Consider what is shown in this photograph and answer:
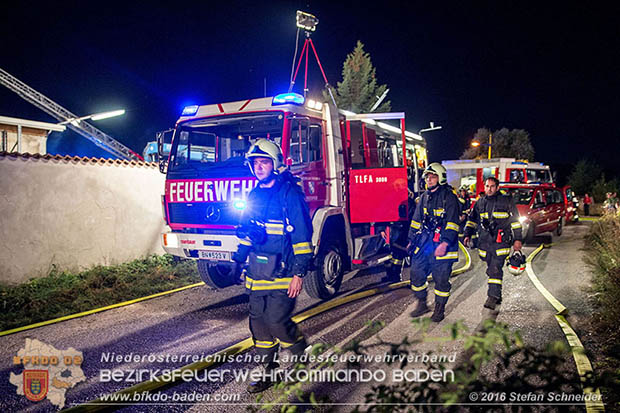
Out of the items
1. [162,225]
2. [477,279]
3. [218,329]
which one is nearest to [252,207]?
[218,329]

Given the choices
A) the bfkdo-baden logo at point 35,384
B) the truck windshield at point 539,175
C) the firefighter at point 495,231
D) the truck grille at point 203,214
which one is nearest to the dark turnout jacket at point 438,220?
the firefighter at point 495,231

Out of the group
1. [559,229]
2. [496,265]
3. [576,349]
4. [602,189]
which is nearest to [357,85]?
[559,229]

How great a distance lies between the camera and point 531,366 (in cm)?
156

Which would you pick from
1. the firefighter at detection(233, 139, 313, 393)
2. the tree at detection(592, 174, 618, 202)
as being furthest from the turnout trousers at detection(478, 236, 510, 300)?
the tree at detection(592, 174, 618, 202)

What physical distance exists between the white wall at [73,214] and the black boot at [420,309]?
594 centimetres

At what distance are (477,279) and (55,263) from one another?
24.3 ft

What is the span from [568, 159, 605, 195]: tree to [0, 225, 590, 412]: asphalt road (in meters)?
32.1

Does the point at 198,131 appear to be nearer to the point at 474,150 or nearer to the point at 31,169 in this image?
the point at 31,169

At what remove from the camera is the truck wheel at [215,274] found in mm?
6703

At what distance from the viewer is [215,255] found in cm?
577

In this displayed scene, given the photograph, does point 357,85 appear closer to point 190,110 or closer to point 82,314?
point 190,110

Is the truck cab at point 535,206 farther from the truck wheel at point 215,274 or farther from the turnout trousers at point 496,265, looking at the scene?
the truck wheel at point 215,274

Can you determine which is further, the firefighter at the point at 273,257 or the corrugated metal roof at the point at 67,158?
the corrugated metal roof at the point at 67,158

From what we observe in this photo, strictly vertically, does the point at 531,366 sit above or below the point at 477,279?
above
